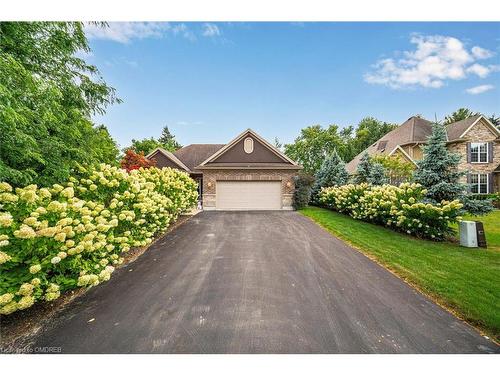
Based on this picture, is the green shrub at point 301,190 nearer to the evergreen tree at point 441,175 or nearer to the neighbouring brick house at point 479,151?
the evergreen tree at point 441,175

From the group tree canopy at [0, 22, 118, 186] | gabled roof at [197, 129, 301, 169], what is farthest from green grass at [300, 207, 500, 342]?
gabled roof at [197, 129, 301, 169]

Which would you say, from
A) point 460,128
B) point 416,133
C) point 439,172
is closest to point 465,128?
point 460,128

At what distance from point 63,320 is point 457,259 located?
7718 mm

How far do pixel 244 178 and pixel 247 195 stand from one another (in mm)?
1142

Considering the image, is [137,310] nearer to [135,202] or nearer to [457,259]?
[135,202]

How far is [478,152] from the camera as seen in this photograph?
1734 centimetres

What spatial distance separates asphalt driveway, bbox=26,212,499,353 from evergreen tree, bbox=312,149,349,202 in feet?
39.6

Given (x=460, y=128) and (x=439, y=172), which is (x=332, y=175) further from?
(x=460, y=128)

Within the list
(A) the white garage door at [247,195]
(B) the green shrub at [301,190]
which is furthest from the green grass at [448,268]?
(A) the white garage door at [247,195]

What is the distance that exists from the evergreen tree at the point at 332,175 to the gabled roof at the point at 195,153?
9837 millimetres

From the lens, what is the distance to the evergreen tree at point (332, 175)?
16.2m

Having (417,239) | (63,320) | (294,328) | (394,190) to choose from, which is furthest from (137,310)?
(394,190)

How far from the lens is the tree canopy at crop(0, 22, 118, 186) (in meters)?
3.63

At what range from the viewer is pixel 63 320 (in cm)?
279
